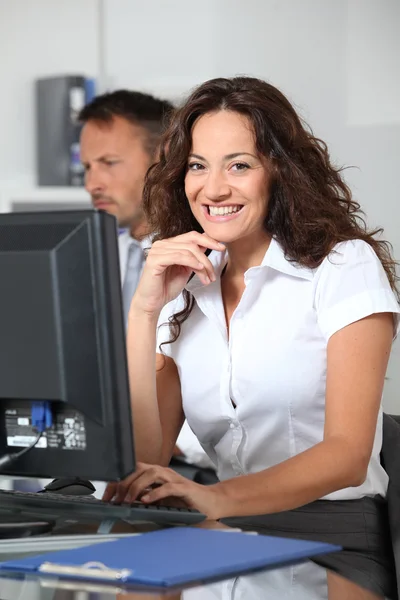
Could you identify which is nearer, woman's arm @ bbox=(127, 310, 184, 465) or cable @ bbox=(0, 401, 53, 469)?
cable @ bbox=(0, 401, 53, 469)

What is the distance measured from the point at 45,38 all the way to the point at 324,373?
2667mm

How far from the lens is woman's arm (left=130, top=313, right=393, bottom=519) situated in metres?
1.40

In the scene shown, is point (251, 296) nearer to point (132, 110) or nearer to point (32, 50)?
point (132, 110)

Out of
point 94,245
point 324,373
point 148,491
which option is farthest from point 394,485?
point 94,245

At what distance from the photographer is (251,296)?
6.02ft

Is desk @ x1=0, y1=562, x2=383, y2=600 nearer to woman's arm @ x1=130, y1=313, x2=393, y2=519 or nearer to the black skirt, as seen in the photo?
the black skirt

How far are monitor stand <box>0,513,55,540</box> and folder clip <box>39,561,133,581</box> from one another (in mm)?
185

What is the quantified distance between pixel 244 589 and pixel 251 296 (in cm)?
87

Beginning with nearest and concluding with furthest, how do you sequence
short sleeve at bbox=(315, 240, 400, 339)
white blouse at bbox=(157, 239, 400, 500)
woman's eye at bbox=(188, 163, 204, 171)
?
short sleeve at bbox=(315, 240, 400, 339), white blouse at bbox=(157, 239, 400, 500), woman's eye at bbox=(188, 163, 204, 171)

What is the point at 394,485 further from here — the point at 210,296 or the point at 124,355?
the point at 124,355

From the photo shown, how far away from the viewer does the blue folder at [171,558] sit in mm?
1019

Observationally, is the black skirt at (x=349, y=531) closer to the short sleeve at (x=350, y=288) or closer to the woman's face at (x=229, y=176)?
the short sleeve at (x=350, y=288)

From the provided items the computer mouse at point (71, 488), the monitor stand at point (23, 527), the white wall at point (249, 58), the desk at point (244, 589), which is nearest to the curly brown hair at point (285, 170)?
the computer mouse at point (71, 488)

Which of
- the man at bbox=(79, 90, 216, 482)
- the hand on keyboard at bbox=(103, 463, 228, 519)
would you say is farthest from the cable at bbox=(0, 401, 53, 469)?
the man at bbox=(79, 90, 216, 482)
